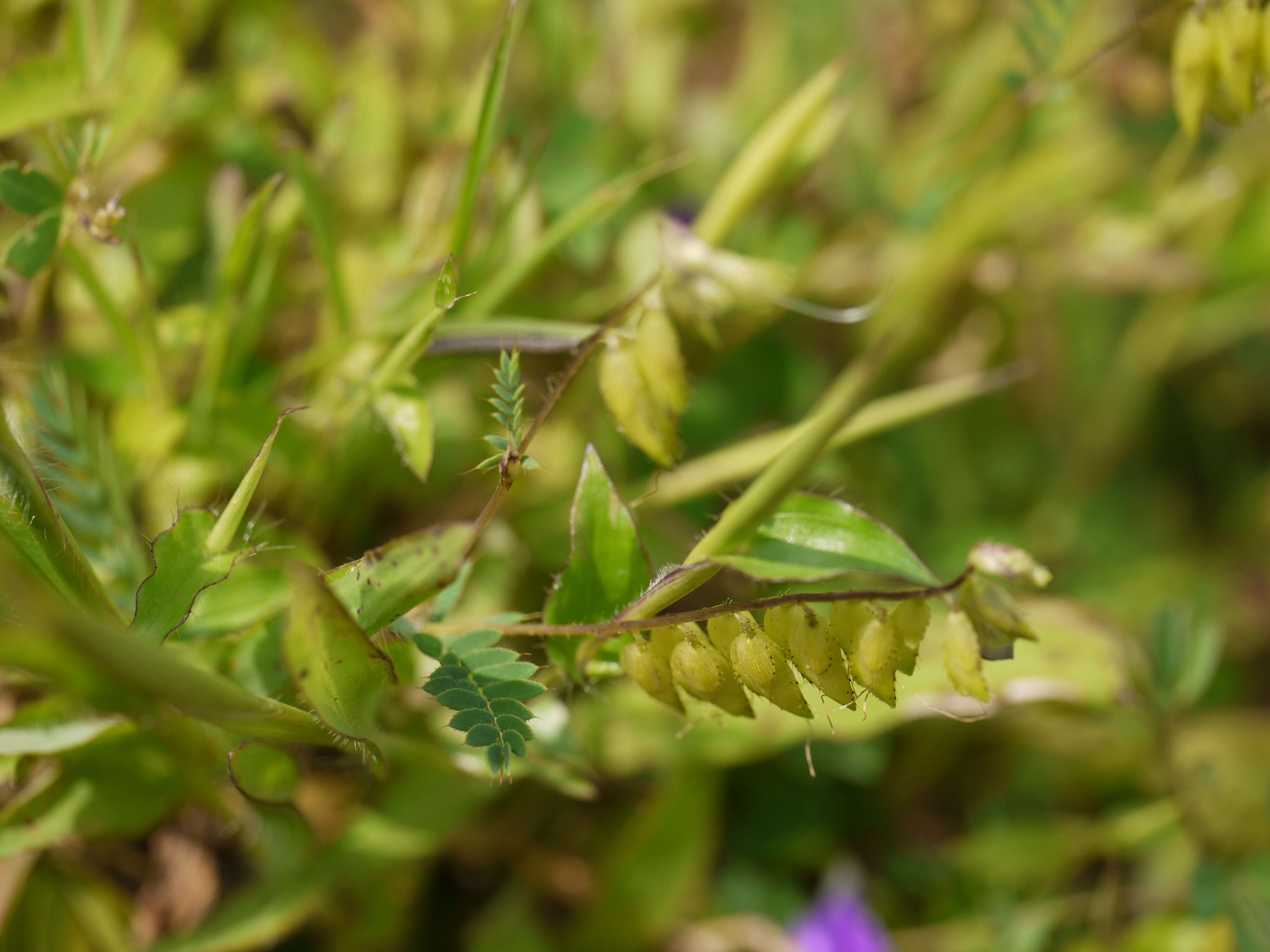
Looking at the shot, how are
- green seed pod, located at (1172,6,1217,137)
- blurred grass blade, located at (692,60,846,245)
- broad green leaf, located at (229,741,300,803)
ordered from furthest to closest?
blurred grass blade, located at (692,60,846,245) → green seed pod, located at (1172,6,1217,137) → broad green leaf, located at (229,741,300,803)

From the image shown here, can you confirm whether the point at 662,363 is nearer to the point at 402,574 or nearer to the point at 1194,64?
the point at 402,574

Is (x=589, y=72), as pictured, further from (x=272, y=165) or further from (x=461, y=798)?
(x=461, y=798)

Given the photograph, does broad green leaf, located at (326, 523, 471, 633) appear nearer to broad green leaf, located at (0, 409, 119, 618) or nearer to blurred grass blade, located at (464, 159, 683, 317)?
broad green leaf, located at (0, 409, 119, 618)

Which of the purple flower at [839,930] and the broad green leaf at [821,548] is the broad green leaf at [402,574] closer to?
the broad green leaf at [821,548]

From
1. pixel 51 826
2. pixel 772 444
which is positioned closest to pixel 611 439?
pixel 772 444

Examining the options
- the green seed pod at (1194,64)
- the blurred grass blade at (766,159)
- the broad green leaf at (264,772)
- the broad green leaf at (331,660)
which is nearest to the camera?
the broad green leaf at (331,660)

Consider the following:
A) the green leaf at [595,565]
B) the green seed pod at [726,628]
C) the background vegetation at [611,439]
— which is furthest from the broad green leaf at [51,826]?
the green seed pod at [726,628]

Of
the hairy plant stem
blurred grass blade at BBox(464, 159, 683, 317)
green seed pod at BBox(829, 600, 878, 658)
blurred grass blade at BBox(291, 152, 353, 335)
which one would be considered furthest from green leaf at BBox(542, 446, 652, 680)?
blurred grass blade at BBox(291, 152, 353, 335)
